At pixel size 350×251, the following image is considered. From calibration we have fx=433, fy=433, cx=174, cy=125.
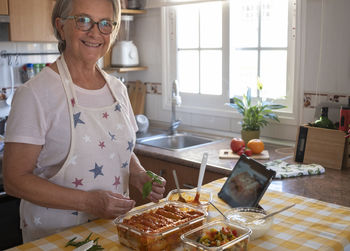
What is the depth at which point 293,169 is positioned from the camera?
6.68ft

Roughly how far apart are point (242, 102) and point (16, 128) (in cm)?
169

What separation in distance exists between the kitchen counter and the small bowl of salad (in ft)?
2.24

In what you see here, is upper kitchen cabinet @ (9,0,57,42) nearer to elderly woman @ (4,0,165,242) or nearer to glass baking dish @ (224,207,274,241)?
elderly woman @ (4,0,165,242)

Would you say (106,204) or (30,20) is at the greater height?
(30,20)

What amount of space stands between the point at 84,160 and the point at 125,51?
6.70 feet

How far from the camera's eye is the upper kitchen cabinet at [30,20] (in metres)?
2.70

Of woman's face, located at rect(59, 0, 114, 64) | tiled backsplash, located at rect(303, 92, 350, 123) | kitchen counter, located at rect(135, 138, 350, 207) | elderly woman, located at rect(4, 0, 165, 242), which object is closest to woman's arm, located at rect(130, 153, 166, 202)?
elderly woman, located at rect(4, 0, 165, 242)

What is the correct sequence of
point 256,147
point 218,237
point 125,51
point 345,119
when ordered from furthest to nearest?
point 125,51, point 256,147, point 345,119, point 218,237

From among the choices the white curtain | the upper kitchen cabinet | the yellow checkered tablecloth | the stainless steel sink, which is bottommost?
the stainless steel sink

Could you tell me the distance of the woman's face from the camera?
1391 millimetres

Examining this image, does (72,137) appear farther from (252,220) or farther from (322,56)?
(322,56)

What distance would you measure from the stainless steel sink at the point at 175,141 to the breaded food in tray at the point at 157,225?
167cm

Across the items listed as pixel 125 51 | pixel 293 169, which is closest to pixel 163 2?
pixel 125 51

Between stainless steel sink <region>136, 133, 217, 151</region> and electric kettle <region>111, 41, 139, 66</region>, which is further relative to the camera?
electric kettle <region>111, 41, 139, 66</region>
